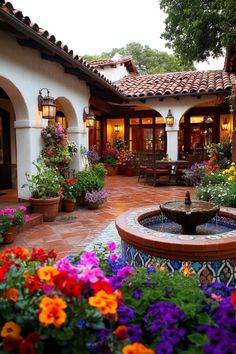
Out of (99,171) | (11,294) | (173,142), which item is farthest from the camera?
(173,142)

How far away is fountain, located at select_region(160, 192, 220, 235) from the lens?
360cm

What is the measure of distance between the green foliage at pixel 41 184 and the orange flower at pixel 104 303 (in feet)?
18.0

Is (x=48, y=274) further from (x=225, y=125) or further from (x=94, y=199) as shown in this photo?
(x=225, y=125)

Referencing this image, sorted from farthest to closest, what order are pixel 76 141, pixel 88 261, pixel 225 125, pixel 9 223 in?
pixel 225 125 < pixel 76 141 < pixel 9 223 < pixel 88 261

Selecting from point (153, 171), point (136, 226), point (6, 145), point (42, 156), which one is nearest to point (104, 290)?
point (136, 226)

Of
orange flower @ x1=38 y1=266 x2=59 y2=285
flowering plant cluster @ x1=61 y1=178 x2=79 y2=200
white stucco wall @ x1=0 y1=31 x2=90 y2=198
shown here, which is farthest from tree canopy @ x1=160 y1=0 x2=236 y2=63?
orange flower @ x1=38 y1=266 x2=59 y2=285

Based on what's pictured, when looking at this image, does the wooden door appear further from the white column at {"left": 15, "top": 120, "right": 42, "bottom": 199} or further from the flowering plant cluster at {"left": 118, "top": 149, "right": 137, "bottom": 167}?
the flowering plant cluster at {"left": 118, "top": 149, "right": 137, "bottom": 167}

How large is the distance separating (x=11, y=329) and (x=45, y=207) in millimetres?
5403

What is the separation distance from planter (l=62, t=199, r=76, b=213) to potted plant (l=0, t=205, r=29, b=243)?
7.07 feet

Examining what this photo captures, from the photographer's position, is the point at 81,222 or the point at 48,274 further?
the point at 81,222

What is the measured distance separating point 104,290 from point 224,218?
338cm

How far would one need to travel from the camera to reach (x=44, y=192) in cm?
675

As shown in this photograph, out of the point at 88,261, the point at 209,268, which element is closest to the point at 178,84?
the point at 209,268

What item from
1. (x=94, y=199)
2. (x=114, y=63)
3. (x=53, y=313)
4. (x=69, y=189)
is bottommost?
(x=94, y=199)
